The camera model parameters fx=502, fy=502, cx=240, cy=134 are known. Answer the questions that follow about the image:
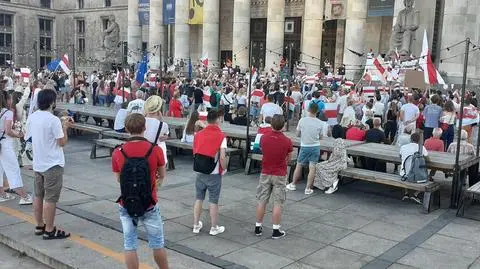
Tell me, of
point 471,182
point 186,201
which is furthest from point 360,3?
point 186,201

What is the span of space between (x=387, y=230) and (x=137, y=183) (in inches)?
168

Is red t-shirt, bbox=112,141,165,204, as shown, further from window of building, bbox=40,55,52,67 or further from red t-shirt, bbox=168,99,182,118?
window of building, bbox=40,55,52,67

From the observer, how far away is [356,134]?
Result: 1134 cm

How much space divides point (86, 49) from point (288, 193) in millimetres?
49031

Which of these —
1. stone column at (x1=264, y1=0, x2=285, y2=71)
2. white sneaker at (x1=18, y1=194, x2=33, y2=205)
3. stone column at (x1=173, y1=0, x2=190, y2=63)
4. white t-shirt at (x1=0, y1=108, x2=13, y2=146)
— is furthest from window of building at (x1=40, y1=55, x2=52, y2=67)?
white sneaker at (x1=18, y1=194, x2=33, y2=205)

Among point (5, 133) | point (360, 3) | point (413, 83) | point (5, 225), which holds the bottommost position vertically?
point (5, 225)

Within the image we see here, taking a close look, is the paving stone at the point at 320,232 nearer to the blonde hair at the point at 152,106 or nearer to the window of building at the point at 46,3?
the blonde hair at the point at 152,106

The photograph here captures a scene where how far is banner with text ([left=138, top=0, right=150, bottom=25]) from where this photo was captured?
43.0m

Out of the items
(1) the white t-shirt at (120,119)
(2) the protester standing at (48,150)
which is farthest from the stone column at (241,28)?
(2) the protester standing at (48,150)

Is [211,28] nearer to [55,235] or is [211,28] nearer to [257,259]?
[55,235]

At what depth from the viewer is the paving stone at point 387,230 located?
7074mm

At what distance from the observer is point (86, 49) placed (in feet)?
177

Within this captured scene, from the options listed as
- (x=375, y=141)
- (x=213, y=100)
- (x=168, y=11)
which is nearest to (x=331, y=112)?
(x=375, y=141)

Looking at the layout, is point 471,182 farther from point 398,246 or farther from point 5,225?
point 5,225
